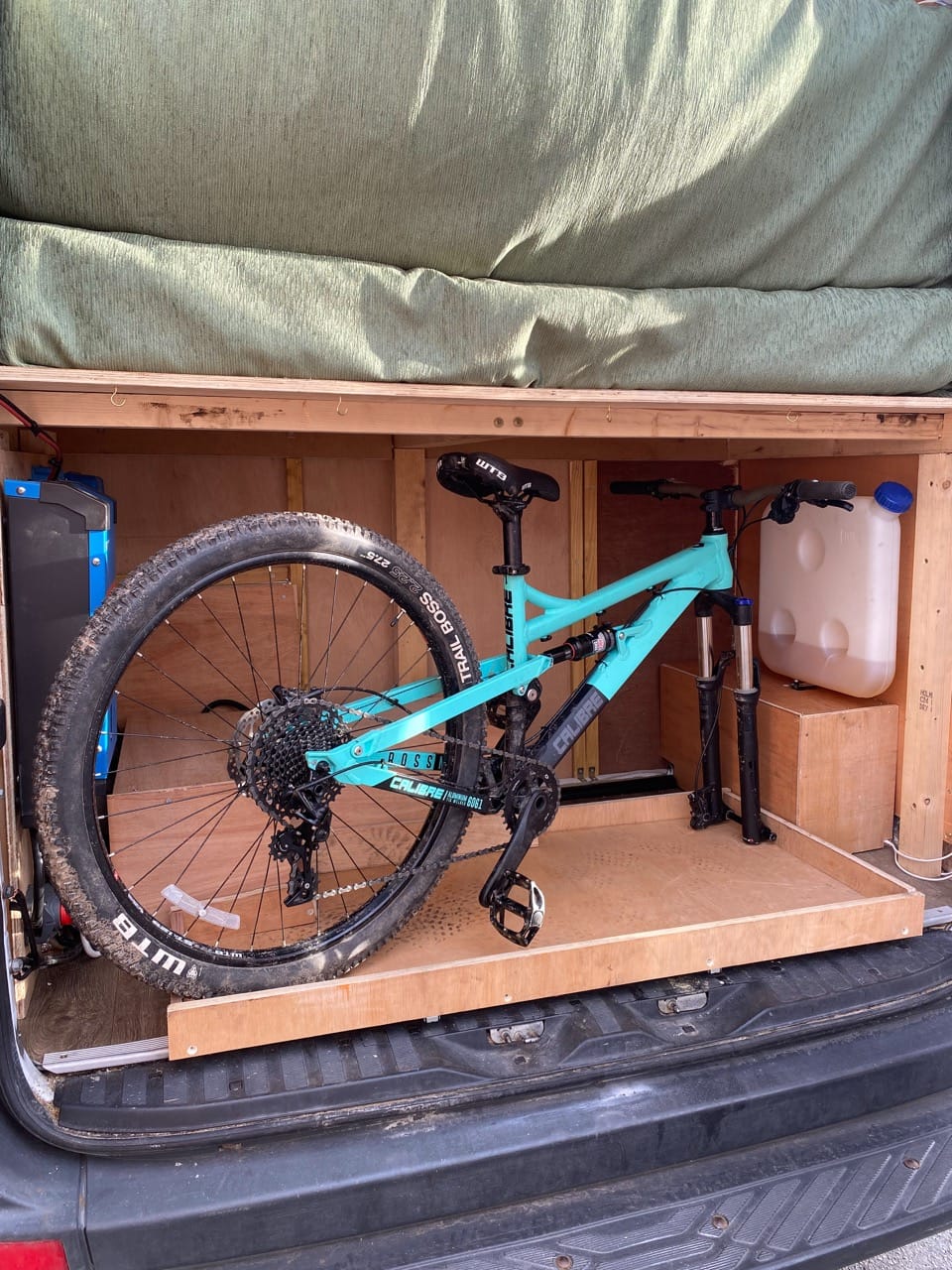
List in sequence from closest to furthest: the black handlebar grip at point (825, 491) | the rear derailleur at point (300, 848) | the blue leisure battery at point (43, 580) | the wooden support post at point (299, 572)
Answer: the blue leisure battery at point (43, 580) < the rear derailleur at point (300, 848) < the black handlebar grip at point (825, 491) < the wooden support post at point (299, 572)

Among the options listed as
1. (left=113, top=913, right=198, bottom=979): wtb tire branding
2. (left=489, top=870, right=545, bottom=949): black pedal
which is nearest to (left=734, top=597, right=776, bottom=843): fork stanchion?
(left=489, top=870, right=545, bottom=949): black pedal

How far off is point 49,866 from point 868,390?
1875 millimetres

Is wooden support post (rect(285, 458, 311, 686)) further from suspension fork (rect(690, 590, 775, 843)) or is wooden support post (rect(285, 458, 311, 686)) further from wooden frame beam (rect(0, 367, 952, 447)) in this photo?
suspension fork (rect(690, 590, 775, 843))

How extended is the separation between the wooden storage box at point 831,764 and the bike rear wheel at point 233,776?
1.04 meters

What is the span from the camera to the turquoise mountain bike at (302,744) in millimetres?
1617

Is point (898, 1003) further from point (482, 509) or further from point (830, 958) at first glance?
point (482, 509)

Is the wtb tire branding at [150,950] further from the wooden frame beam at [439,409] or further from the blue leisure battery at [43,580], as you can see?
the wooden frame beam at [439,409]

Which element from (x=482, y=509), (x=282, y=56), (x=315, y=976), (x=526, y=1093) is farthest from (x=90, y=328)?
(x=482, y=509)

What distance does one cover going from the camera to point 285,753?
1.81 m

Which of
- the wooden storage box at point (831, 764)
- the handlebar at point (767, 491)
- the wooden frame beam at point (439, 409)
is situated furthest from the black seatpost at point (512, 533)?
the wooden storage box at point (831, 764)

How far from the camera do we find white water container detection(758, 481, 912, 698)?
2.58 m

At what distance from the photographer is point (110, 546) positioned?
6.28 ft

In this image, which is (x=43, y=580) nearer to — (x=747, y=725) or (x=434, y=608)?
(x=434, y=608)

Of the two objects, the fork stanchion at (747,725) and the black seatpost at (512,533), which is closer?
the black seatpost at (512,533)
